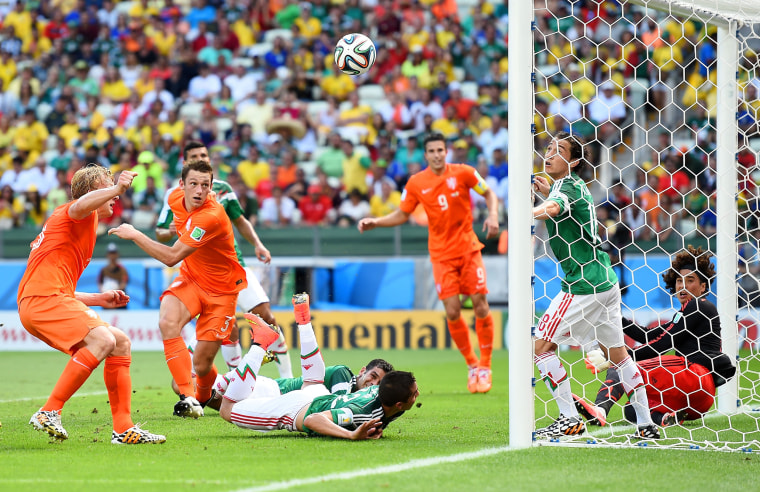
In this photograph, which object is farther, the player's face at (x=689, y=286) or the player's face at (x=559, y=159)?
the player's face at (x=689, y=286)

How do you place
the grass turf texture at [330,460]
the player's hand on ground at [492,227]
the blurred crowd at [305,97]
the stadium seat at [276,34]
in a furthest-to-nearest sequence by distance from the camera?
the stadium seat at [276,34] < the blurred crowd at [305,97] < the player's hand on ground at [492,227] < the grass turf texture at [330,460]

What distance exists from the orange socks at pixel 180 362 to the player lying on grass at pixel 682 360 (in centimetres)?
293

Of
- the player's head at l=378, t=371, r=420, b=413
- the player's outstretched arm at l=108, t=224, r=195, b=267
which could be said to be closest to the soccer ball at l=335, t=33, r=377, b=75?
the player's outstretched arm at l=108, t=224, r=195, b=267

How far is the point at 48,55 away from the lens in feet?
73.2

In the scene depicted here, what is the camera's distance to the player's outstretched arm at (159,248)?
6.24 meters

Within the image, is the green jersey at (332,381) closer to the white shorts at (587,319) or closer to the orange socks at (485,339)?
the white shorts at (587,319)

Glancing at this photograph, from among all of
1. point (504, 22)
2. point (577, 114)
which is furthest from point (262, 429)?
point (504, 22)

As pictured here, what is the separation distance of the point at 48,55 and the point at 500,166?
11.5 m

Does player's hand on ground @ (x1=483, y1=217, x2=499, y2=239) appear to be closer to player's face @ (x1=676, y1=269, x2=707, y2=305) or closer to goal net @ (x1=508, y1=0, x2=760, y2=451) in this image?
goal net @ (x1=508, y1=0, x2=760, y2=451)

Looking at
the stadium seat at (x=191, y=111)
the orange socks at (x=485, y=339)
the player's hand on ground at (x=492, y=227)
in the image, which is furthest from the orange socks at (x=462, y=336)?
the stadium seat at (x=191, y=111)

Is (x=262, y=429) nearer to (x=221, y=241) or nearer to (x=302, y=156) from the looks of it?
(x=221, y=241)

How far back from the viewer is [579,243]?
6.55 meters

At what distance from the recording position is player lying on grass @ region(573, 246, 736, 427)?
23.3 feet

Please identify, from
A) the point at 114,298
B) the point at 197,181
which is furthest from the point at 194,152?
the point at 114,298
